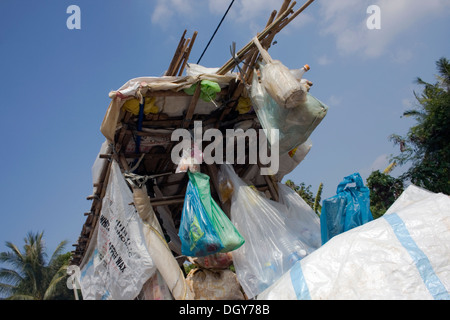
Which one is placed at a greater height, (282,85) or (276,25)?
(276,25)

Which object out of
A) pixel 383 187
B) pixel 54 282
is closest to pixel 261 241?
pixel 383 187

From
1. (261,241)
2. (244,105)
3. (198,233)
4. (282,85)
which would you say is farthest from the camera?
(244,105)

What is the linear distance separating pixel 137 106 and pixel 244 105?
1.07 metres

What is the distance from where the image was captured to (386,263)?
84.7 inches

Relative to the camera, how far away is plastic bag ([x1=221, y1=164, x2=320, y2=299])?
128 inches

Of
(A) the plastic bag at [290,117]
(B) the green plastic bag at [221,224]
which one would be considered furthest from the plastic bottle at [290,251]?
(A) the plastic bag at [290,117]

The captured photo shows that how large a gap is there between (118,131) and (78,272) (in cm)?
A: 344

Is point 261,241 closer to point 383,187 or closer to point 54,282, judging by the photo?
point 383,187

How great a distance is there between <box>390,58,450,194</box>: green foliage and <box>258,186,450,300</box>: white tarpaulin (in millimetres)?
9350

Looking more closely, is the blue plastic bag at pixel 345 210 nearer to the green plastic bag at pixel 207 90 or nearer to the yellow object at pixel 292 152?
the yellow object at pixel 292 152

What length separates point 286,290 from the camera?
2330 millimetres

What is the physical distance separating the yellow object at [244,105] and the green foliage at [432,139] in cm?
857

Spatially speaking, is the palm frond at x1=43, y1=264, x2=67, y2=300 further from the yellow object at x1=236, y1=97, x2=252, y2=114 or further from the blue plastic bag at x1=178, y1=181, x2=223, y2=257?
the blue plastic bag at x1=178, y1=181, x2=223, y2=257
